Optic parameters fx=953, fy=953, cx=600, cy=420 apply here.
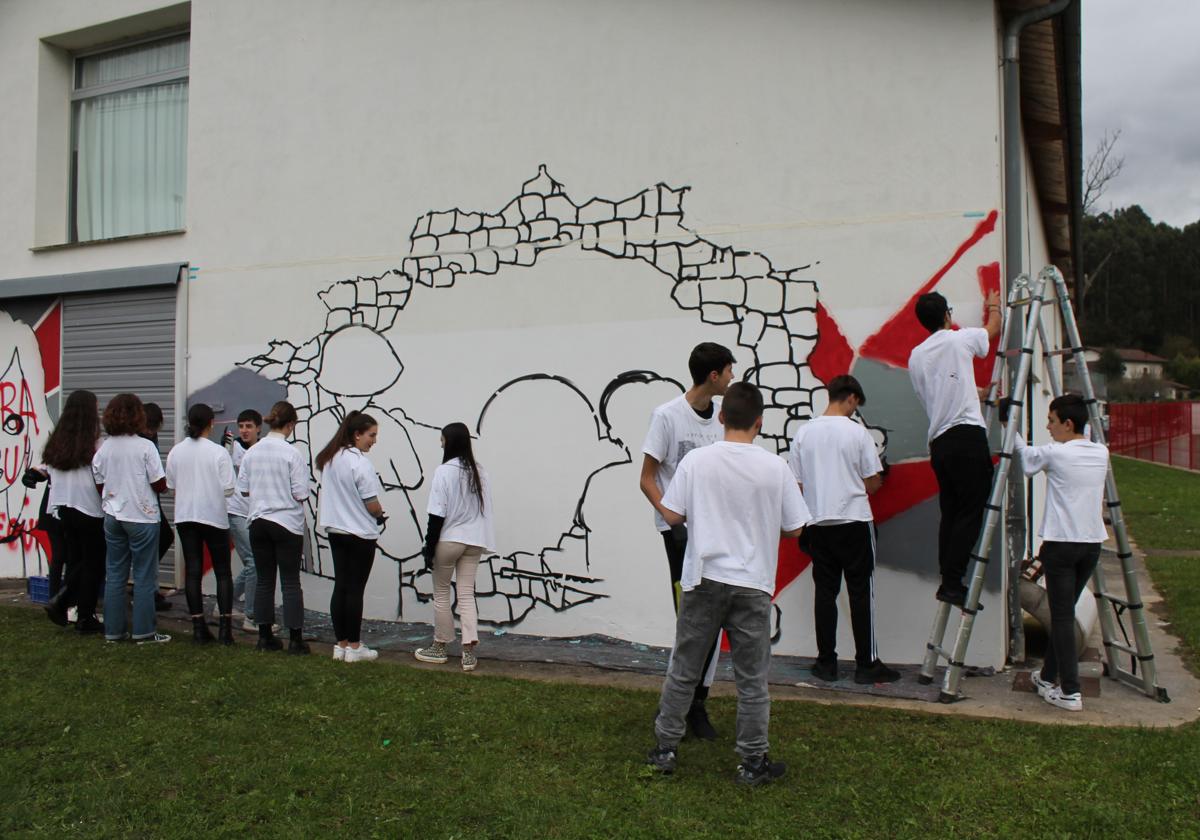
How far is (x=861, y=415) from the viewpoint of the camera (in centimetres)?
612

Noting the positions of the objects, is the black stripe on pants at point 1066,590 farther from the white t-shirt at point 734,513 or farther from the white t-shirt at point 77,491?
the white t-shirt at point 77,491

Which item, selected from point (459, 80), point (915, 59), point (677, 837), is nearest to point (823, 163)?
point (915, 59)

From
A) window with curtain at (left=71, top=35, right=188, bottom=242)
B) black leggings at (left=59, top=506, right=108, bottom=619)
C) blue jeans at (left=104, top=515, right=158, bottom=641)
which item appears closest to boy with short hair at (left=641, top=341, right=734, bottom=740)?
blue jeans at (left=104, top=515, right=158, bottom=641)

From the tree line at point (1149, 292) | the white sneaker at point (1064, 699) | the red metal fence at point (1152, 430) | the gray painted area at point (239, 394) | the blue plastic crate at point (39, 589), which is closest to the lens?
the white sneaker at point (1064, 699)

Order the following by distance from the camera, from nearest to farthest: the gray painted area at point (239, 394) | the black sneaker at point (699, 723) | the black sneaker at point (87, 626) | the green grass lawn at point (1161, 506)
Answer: the black sneaker at point (699, 723), the black sneaker at point (87, 626), the gray painted area at point (239, 394), the green grass lawn at point (1161, 506)

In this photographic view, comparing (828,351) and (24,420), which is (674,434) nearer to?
(828,351)

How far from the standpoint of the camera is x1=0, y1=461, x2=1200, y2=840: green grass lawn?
3697 millimetres

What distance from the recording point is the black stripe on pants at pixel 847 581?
564 centimetres

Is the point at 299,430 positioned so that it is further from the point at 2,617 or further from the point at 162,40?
the point at 162,40

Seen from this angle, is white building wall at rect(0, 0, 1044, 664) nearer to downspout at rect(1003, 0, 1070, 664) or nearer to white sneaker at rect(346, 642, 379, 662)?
downspout at rect(1003, 0, 1070, 664)

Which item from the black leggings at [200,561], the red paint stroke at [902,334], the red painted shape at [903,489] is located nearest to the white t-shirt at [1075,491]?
the red painted shape at [903,489]

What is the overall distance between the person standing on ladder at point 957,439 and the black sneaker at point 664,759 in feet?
6.84

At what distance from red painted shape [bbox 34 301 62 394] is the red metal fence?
1216 inches

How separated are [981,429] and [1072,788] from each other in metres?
2.16
